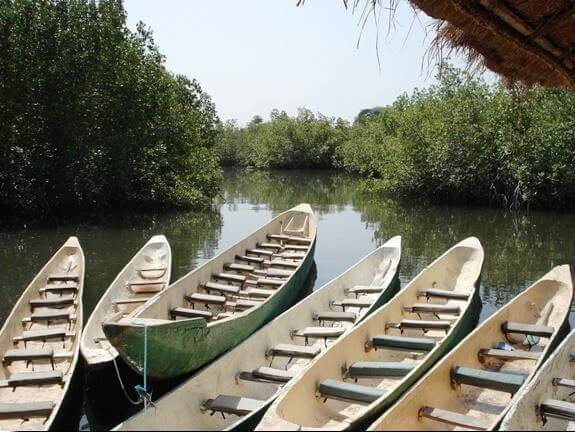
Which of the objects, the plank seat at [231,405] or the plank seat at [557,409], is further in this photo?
the plank seat at [231,405]

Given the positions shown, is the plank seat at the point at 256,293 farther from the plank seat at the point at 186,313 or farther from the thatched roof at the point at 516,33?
the thatched roof at the point at 516,33

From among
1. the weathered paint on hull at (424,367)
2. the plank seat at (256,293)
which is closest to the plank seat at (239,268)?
the plank seat at (256,293)

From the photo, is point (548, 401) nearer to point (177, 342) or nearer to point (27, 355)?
point (177, 342)

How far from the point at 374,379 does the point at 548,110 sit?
16.0 meters

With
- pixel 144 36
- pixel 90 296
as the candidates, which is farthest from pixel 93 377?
pixel 144 36

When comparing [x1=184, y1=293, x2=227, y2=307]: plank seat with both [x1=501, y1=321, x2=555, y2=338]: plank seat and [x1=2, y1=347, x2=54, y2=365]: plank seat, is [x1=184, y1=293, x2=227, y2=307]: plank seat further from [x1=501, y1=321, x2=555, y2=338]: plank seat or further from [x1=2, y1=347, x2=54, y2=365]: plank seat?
[x1=501, y1=321, x2=555, y2=338]: plank seat

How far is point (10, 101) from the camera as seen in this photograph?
1714 cm

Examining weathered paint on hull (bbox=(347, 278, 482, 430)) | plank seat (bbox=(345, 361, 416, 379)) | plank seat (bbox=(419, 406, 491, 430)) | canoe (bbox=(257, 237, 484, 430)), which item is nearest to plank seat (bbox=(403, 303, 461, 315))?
canoe (bbox=(257, 237, 484, 430))

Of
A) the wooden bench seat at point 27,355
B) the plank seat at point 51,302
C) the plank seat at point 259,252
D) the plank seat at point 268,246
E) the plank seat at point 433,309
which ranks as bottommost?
the wooden bench seat at point 27,355

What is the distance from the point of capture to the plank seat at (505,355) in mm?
5945

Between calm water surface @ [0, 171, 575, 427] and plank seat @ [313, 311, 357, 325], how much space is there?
→ 2.61 meters

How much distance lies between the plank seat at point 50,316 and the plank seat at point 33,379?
162 cm

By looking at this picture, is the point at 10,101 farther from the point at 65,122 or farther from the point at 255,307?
the point at 255,307

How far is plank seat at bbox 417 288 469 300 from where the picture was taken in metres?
7.81
